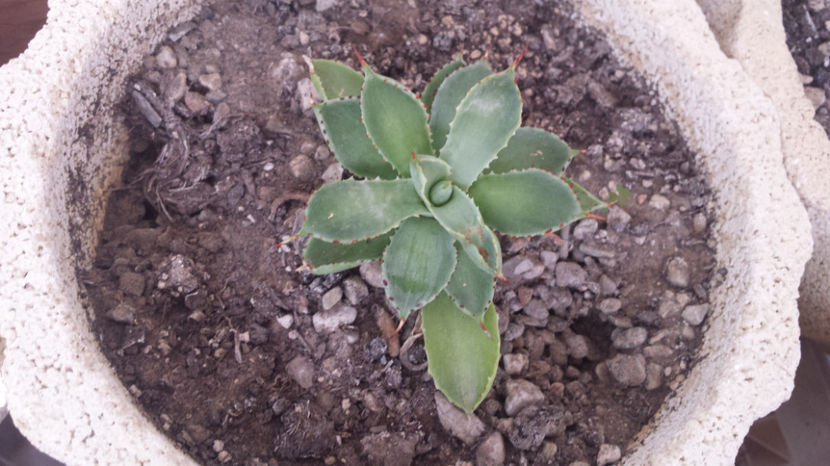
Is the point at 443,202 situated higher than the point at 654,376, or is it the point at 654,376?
the point at 443,202

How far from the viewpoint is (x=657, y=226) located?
1.31 meters

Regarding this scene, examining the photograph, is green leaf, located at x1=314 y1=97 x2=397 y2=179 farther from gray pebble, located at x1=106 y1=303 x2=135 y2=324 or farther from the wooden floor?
the wooden floor

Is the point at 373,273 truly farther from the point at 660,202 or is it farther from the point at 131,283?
the point at 660,202

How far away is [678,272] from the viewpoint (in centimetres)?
126

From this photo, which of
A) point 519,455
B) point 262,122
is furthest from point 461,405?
point 262,122

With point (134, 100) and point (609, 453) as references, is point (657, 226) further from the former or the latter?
point (134, 100)

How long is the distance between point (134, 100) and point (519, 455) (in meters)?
1.04

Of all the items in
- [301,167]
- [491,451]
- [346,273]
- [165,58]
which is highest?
[165,58]

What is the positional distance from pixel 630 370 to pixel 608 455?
180 mm

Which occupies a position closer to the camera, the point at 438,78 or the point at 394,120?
the point at 394,120

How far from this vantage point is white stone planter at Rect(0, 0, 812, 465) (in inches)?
37.2

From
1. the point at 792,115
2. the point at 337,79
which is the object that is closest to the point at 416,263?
the point at 337,79

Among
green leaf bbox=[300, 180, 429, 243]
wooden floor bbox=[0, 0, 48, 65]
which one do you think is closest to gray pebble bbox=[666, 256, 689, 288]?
green leaf bbox=[300, 180, 429, 243]

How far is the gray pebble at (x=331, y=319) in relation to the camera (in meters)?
1.20
